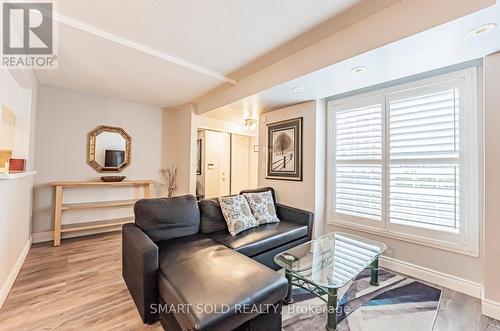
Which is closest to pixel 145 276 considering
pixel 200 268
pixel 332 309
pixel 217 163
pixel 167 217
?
pixel 200 268

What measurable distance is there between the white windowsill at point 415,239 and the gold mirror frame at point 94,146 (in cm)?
387

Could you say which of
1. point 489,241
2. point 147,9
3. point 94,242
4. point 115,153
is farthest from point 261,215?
point 115,153

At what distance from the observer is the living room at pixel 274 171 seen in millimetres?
1637

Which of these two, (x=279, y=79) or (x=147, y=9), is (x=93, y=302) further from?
(x=279, y=79)

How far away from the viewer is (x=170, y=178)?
4.62 metres

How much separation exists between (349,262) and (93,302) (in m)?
2.27

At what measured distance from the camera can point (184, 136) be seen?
427cm

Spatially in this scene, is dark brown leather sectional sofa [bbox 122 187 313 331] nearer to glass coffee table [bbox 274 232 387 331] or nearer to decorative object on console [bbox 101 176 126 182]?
glass coffee table [bbox 274 232 387 331]

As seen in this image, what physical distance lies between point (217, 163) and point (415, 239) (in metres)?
4.22

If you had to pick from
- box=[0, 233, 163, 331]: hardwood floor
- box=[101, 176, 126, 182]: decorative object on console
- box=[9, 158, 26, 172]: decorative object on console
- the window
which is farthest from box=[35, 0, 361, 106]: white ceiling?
box=[0, 233, 163, 331]: hardwood floor

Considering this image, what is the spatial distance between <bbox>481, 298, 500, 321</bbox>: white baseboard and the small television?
507cm

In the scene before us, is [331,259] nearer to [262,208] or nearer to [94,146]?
[262,208]

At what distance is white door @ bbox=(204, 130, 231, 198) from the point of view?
5.44 meters

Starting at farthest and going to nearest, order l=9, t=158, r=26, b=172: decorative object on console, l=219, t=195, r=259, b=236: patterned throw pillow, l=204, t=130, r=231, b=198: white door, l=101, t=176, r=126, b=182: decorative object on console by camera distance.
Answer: l=204, t=130, r=231, b=198: white door, l=101, t=176, r=126, b=182: decorative object on console, l=219, t=195, r=259, b=236: patterned throw pillow, l=9, t=158, r=26, b=172: decorative object on console
